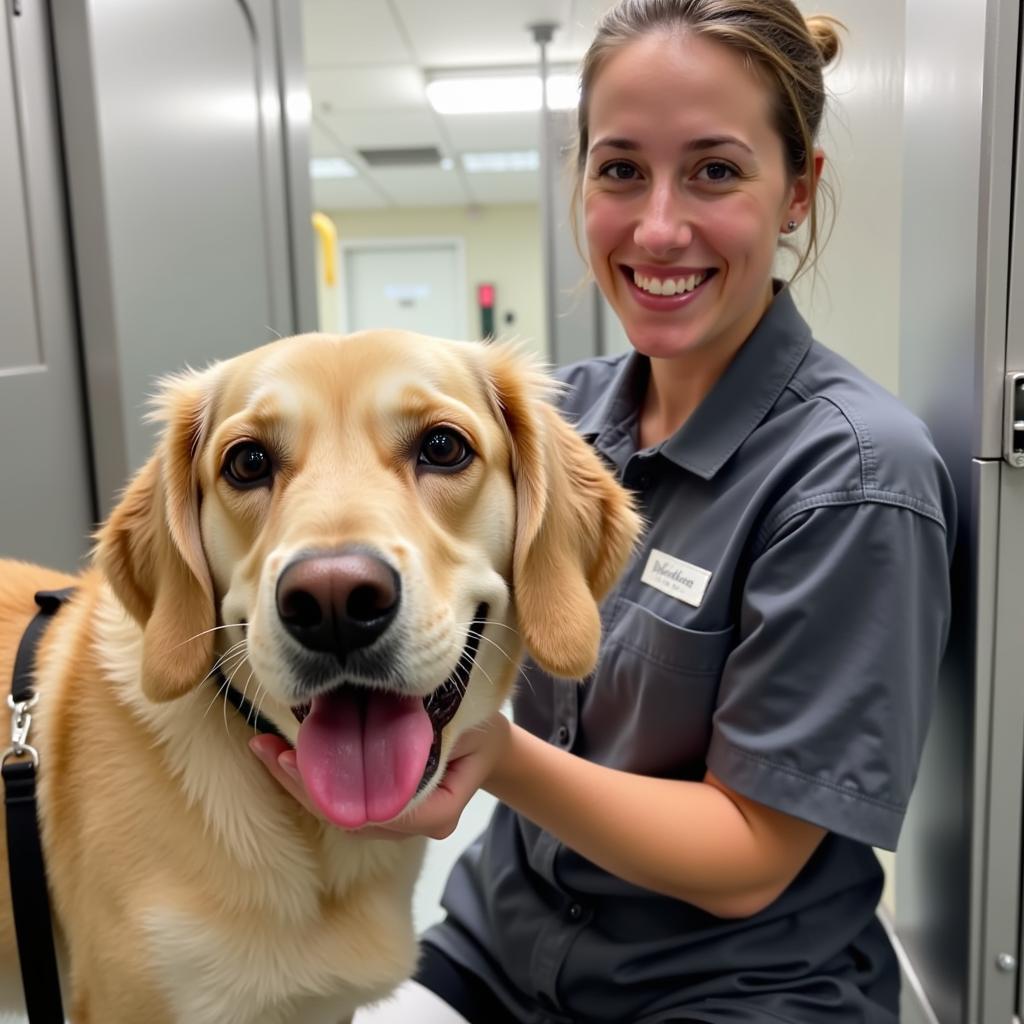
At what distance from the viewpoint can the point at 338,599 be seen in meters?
0.73

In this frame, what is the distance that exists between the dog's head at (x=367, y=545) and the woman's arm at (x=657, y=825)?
0.09 m

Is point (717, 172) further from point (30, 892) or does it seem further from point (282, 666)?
point (30, 892)

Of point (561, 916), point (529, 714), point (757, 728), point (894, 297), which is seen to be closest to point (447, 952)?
point (561, 916)

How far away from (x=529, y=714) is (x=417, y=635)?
604mm

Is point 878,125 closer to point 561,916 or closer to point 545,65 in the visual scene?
point 561,916

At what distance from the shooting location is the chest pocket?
1077 mm

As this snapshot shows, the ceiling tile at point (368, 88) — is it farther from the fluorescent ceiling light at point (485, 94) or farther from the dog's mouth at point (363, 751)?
the dog's mouth at point (363, 751)

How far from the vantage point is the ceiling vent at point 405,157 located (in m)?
6.54

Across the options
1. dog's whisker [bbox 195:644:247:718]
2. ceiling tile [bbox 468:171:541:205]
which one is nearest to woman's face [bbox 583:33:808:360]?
dog's whisker [bbox 195:644:247:718]

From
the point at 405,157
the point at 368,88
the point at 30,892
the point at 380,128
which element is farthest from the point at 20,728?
the point at 405,157

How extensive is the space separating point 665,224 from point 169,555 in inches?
27.3

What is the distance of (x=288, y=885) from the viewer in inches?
35.3

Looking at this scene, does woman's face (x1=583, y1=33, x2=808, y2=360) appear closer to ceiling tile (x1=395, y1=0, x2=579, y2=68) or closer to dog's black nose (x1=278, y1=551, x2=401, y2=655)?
dog's black nose (x1=278, y1=551, x2=401, y2=655)

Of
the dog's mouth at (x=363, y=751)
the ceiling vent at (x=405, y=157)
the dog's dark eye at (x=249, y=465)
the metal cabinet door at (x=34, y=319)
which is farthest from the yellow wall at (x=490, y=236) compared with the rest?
the dog's mouth at (x=363, y=751)
